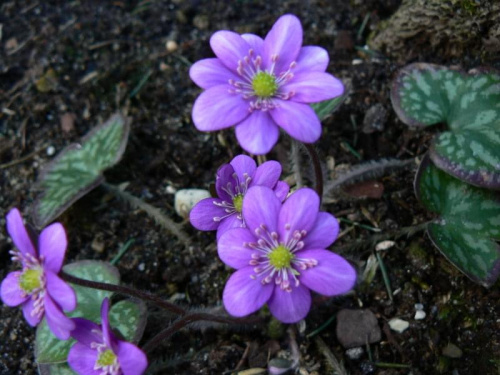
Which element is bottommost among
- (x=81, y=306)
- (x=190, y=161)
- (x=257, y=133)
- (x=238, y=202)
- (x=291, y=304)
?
(x=81, y=306)

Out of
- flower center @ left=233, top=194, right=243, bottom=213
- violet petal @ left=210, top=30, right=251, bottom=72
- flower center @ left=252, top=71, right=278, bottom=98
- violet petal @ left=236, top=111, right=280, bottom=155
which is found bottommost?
flower center @ left=233, top=194, right=243, bottom=213

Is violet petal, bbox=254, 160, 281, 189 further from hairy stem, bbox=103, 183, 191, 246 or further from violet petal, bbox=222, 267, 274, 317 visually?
hairy stem, bbox=103, 183, 191, 246

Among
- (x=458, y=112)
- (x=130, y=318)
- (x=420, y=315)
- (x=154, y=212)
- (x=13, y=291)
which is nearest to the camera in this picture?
(x=13, y=291)

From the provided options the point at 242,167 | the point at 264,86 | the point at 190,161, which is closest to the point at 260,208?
the point at 242,167

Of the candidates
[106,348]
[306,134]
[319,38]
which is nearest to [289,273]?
[306,134]

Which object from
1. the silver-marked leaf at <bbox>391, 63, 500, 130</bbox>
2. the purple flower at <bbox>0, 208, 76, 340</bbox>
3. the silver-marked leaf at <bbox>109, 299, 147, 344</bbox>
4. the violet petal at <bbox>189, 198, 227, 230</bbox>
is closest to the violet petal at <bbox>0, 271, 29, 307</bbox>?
the purple flower at <bbox>0, 208, 76, 340</bbox>

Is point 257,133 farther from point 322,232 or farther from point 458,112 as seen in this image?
point 458,112

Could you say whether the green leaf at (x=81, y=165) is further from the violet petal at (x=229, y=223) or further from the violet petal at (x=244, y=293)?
the violet petal at (x=244, y=293)
